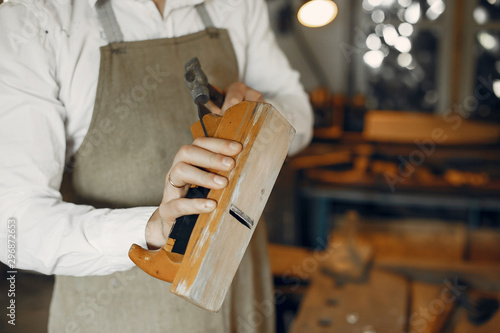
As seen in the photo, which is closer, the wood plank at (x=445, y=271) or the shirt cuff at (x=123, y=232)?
the shirt cuff at (x=123, y=232)

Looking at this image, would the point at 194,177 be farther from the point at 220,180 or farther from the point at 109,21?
the point at 109,21

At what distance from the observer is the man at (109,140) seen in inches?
25.0

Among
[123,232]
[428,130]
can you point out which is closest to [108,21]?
[123,232]

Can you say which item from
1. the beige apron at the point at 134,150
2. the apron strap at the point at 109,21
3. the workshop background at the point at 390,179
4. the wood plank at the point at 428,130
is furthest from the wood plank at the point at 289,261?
the wood plank at the point at 428,130

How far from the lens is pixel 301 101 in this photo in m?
1.09

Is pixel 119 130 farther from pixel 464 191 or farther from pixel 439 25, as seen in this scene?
pixel 439 25

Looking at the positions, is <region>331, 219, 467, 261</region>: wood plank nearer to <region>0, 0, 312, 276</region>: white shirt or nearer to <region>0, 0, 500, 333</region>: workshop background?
<region>0, 0, 500, 333</region>: workshop background

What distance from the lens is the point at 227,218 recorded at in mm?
552

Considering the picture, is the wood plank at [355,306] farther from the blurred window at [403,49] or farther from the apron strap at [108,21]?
the blurred window at [403,49]

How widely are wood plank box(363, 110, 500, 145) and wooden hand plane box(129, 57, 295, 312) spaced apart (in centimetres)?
288

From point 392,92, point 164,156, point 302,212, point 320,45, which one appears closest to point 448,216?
point 392,92

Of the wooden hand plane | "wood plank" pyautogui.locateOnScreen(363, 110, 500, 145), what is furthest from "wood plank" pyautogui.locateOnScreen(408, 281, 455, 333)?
"wood plank" pyautogui.locateOnScreen(363, 110, 500, 145)

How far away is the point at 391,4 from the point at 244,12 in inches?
138

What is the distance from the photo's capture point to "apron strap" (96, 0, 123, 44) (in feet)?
2.51
